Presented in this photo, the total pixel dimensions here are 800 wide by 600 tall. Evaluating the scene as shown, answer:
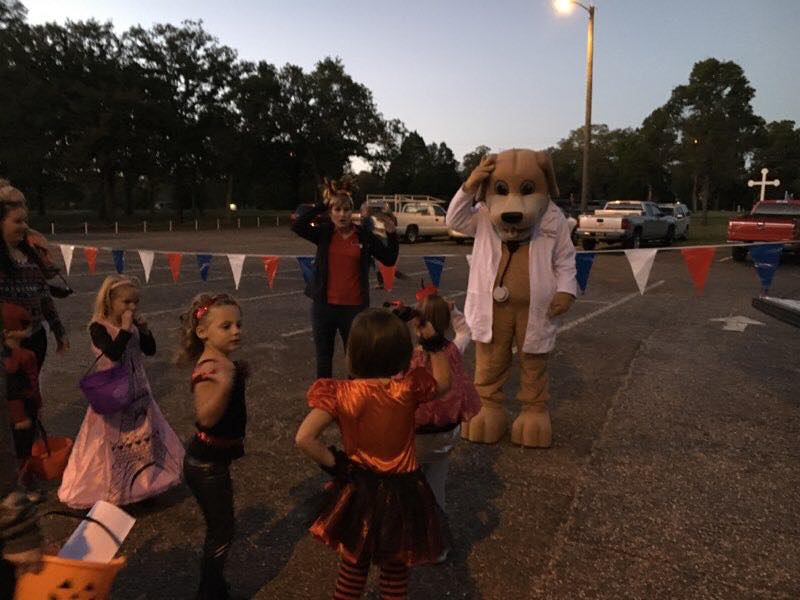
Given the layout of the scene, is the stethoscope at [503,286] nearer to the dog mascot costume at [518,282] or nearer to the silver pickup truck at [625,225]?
the dog mascot costume at [518,282]

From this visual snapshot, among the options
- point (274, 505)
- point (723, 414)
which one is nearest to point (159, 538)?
point (274, 505)

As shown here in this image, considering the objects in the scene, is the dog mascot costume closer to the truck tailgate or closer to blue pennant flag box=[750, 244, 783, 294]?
blue pennant flag box=[750, 244, 783, 294]

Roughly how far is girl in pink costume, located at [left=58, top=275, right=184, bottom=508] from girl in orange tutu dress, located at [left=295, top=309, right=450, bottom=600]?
1.59m

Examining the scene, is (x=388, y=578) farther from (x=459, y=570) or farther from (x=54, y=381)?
(x=54, y=381)

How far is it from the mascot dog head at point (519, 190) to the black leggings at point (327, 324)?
3.91ft

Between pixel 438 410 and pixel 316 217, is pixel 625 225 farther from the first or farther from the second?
pixel 438 410

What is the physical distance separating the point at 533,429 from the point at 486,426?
0.33m

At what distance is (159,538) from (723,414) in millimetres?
4349

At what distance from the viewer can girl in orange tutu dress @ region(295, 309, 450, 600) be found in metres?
2.05

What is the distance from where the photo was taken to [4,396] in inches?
70.3

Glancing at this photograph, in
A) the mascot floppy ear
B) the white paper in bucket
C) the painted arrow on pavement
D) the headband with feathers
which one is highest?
the mascot floppy ear

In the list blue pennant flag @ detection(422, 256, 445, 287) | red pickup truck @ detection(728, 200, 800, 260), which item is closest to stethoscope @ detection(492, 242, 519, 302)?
blue pennant flag @ detection(422, 256, 445, 287)

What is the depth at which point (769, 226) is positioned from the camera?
15.5 metres

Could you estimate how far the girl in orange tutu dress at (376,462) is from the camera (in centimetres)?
205
